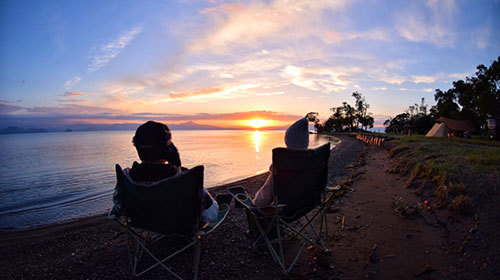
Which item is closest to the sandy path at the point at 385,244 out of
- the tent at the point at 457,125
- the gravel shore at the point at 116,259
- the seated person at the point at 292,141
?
the gravel shore at the point at 116,259

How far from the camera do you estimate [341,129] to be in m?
105

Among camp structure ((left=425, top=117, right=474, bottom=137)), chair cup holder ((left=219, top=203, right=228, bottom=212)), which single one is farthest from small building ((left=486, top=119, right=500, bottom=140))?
chair cup holder ((left=219, top=203, right=228, bottom=212))

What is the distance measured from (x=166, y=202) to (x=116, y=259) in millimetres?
1719

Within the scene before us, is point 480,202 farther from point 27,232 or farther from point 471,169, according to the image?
point 27,232

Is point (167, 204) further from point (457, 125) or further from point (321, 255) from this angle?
point (457, 125)

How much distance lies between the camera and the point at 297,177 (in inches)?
111

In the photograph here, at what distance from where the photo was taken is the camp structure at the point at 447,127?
109 ft

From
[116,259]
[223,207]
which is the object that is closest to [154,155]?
[223,207]

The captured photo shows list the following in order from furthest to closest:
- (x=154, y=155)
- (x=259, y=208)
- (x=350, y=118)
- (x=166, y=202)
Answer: (x=350, y=118) → (x=259, y=208) → (x=154, y=155) → (x=166, y=202)

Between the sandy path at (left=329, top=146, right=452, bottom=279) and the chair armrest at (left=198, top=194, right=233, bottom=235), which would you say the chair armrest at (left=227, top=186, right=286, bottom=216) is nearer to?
the chair armrest at (left=198, top=194, right=233, bottom=235)

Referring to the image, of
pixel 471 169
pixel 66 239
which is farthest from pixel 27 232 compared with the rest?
pixel 471 169

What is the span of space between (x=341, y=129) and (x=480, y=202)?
357 feet

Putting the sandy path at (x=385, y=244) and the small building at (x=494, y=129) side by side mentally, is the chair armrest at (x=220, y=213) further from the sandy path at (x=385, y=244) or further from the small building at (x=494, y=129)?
the small building at (x=494, y=129)

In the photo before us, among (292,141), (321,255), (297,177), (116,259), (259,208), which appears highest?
(292,141)
